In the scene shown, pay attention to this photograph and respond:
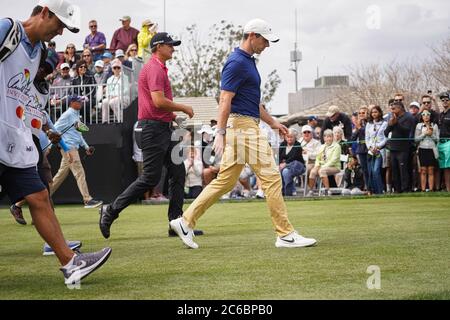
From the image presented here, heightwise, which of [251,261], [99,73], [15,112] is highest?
[99,73]

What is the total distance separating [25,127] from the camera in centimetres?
641

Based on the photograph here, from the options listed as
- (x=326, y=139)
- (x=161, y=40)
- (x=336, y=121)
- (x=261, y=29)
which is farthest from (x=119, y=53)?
(x=261, y=29)

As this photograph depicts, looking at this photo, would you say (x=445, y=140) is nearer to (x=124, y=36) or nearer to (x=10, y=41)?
(x=124, y=36)

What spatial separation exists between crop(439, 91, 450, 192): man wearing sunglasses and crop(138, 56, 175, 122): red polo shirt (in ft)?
31.2

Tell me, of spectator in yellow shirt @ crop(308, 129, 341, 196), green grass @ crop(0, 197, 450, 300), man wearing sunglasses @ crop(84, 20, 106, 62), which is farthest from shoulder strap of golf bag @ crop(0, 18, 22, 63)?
man wearing sunglasses @ crop(84, 20, 106, 62)

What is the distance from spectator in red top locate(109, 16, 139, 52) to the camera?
2405 cm

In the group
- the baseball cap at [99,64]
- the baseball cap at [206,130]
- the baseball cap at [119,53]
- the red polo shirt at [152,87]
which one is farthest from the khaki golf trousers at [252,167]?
the baseball cap at [119,53]

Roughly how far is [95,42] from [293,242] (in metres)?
16.5

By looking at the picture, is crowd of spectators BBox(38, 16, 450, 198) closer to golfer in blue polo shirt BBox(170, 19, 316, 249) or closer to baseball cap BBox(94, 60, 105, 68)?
baseball cap BBox(94, 60, 105, 68)

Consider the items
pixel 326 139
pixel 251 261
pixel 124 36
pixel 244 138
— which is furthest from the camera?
pixel 124 36

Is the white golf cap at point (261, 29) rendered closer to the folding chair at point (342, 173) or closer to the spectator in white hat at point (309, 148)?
the folding chair at point (342, 173)
